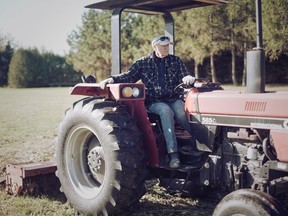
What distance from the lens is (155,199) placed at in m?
4.69

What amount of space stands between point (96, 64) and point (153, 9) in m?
36.9

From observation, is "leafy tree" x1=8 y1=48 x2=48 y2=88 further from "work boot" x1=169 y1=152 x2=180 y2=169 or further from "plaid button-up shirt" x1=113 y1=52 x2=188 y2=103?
"work boot" x1=169 y1=152 x2=180 y2=169

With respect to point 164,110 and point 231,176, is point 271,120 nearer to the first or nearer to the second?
point 231,176

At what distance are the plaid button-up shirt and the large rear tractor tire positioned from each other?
4.85 feet

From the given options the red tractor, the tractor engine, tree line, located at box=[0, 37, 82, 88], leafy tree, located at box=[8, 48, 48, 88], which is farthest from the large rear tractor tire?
leafy tree, located at box=[8, 48, 48, 88]

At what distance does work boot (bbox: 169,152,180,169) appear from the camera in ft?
12.7

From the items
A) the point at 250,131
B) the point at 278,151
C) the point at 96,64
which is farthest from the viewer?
the point at 96,64

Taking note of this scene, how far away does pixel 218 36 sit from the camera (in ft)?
85.0

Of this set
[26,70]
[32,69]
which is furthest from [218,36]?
[32,69]

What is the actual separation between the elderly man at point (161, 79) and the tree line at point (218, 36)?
12939mm

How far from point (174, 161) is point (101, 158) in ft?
2.48

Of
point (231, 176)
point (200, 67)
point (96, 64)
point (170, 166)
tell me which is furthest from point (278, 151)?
point (96, 64)

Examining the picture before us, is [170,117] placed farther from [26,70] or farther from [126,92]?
[26,70]

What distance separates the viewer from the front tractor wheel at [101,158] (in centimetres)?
371
